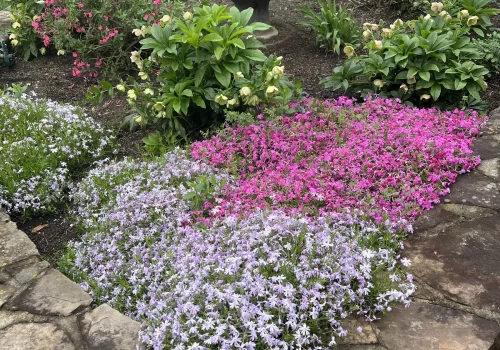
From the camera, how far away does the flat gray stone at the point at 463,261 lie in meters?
2.82

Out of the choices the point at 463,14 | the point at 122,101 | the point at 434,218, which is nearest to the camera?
the point at 434,218

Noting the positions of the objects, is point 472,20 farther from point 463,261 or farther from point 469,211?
point 463,261

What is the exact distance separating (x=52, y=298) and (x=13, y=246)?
720 mm

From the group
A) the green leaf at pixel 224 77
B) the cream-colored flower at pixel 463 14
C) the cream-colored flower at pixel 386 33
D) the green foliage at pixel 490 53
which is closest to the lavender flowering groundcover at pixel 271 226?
the green leaf at pixel 224 77

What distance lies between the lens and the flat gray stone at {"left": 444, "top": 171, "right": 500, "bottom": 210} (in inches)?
140

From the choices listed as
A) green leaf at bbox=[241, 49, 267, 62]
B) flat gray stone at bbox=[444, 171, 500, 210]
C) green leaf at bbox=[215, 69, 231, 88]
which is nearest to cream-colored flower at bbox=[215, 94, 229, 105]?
green leaf at bbox=[215, 69, 231, 88]

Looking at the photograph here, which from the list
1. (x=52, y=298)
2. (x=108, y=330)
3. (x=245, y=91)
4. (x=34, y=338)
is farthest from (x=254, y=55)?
(x=34, y=338)

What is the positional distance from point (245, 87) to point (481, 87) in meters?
Result: 2.19

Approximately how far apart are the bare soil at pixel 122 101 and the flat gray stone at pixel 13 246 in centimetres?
30

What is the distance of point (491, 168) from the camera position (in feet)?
12.9

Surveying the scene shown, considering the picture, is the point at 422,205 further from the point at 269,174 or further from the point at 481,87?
the point at 481,87

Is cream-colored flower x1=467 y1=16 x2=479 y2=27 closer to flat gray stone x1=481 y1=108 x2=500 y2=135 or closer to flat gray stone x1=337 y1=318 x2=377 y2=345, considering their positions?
flat gray stone x1=481 y1=108 x2=500 y2=135

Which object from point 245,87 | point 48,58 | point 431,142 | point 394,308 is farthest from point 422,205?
point 48,58

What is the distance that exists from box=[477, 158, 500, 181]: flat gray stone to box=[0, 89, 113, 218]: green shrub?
326 centimetres
